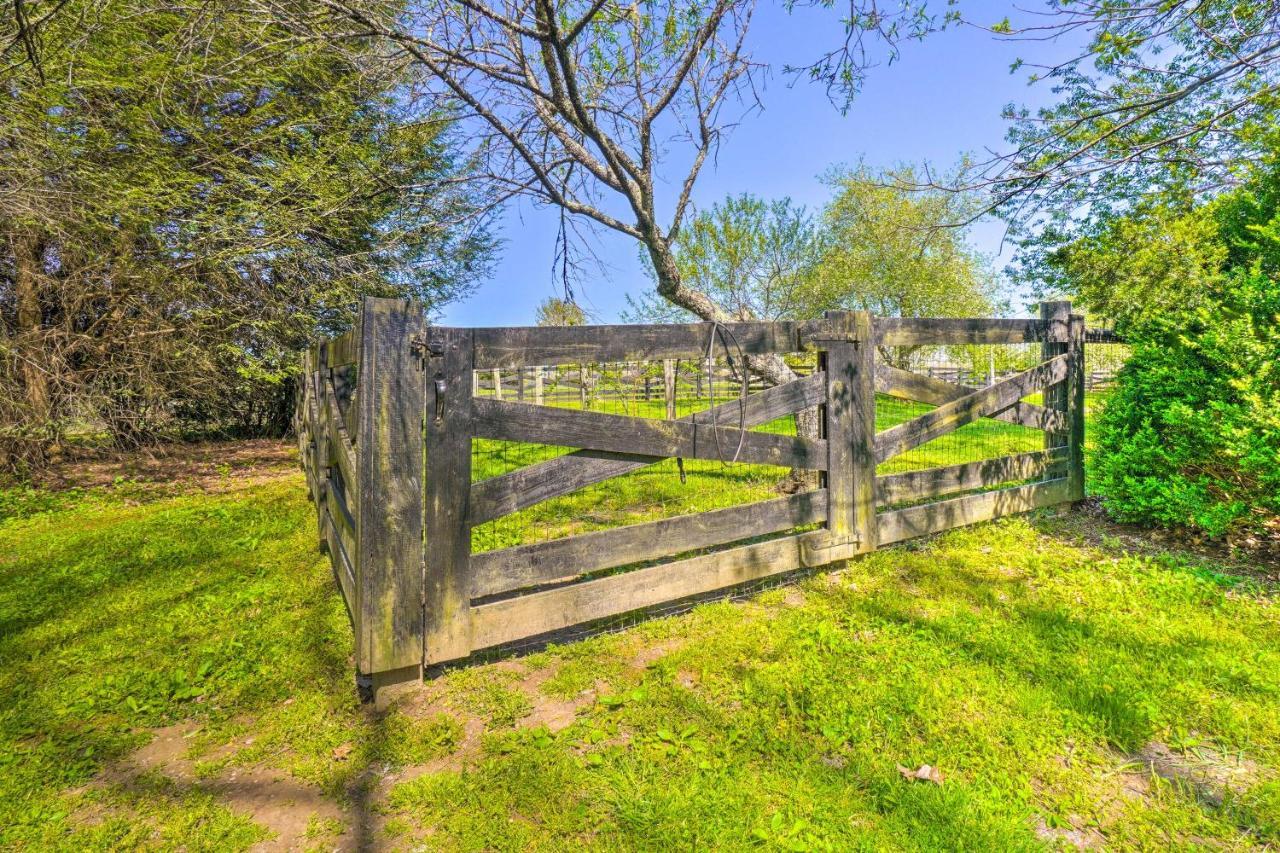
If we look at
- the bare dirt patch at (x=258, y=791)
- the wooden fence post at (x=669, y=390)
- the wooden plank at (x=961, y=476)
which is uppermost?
the wooden fence post at (x=669, y=390)

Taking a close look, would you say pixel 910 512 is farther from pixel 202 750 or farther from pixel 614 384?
pixel 202 750

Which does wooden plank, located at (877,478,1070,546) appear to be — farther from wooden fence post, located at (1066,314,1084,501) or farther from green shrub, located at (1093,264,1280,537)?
green shrub, located at (1093,264,1280,537)

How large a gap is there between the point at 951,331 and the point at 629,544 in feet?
9.84

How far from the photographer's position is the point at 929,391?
404 centimetres

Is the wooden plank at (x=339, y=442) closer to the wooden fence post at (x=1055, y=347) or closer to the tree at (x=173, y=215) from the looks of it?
the tree at (x=173, y=215)

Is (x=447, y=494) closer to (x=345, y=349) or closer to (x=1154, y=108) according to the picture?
(x=345, y=349)

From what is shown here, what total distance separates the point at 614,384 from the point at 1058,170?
3.82 m

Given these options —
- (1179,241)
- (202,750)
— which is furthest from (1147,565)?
(202,750)

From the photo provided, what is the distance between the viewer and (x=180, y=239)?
752 centimetres

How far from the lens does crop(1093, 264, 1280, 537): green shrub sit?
3.42m

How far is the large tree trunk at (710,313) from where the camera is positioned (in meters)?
5.21

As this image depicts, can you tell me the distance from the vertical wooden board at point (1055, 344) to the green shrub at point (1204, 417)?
37 cm

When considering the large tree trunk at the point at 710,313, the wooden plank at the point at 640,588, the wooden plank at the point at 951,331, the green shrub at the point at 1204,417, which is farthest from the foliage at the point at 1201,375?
the wooden plank at the point at 640,588

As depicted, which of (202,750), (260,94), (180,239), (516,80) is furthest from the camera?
(260,94)
